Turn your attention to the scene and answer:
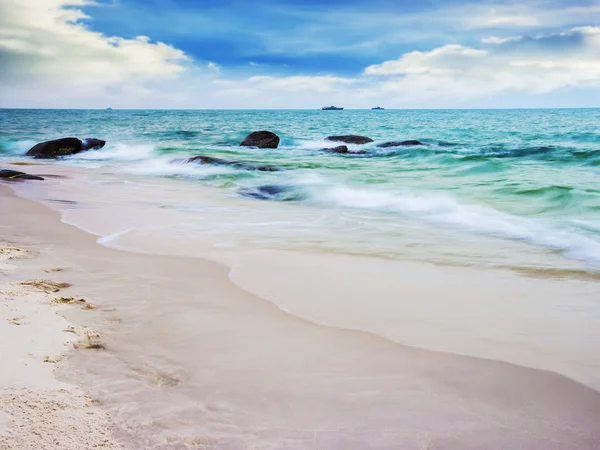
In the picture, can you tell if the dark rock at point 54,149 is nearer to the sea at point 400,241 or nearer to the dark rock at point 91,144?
the dark rock at point 91,144

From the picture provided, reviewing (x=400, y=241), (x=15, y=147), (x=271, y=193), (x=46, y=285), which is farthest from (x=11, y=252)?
(x=15, y=147)

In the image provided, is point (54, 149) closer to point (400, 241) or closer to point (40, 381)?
point (400, 241)

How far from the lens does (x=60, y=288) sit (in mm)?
3643

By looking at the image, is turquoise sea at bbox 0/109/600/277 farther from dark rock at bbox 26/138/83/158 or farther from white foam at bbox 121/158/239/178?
dark rock at bbox 26/138/83/158

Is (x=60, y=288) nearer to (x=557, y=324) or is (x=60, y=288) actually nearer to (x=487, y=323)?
(x=487, y=323)

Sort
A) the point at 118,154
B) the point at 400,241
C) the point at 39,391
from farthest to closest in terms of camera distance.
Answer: the point at 118,154 → the point at 400,241 → the point at 39,391

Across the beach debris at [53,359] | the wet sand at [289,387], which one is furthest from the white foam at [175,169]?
the beach debris at [53,359]

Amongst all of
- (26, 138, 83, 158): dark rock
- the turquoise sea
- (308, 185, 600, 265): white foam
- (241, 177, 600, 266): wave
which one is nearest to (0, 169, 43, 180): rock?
the turquoise sea

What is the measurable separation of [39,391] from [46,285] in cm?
171

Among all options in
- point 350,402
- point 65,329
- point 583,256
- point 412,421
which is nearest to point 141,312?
point 65,329

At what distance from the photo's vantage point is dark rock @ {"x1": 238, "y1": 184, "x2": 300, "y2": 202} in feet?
31.9

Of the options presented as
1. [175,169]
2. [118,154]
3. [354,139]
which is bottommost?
[175,169]

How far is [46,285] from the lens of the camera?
3650mm

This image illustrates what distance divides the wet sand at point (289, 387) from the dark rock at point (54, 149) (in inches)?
701
